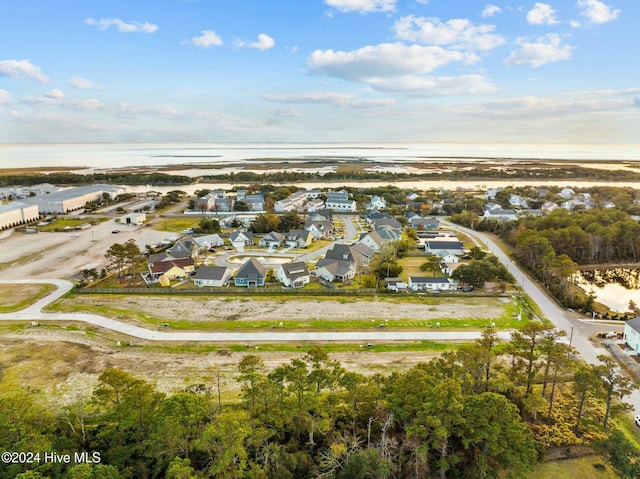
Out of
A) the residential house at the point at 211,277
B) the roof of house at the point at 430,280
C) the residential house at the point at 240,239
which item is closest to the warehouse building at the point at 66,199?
the residential house at the point at 240,239

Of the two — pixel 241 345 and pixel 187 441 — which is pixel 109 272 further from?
pixel 187 441

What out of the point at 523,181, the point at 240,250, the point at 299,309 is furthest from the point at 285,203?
the point at 523,181

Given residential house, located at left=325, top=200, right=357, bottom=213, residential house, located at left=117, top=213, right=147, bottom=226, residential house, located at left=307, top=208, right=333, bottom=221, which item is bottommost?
residential house, located at left=117, top=213, right=147, bottom=226

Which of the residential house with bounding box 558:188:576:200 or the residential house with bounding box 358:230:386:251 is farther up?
the residential house with bounding box 558:188:576:200

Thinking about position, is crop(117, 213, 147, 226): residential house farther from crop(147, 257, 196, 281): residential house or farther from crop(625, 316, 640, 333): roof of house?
crop(625, 316, 640, 333): roof of house

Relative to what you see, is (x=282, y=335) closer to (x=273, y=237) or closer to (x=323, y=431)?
(x=323, y=431)

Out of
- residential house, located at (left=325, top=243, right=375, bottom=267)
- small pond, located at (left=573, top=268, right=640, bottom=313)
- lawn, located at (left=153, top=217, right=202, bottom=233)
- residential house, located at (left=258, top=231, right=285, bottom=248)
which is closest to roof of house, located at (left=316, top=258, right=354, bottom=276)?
residential house, located at (left=325, top=243, right=375, bottom=267)

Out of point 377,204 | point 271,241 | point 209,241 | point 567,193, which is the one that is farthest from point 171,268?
point 567,193
